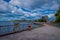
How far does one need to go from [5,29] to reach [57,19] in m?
53.8

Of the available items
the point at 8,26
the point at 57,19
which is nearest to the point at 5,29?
the point at 8,26

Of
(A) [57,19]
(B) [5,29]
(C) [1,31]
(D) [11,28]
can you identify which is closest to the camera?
(C) [1,31]

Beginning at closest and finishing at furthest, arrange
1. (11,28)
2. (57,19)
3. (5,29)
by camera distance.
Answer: (5,29) < (11,28) < (57,19)

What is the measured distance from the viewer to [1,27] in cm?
1295

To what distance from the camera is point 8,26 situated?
14.6 metres

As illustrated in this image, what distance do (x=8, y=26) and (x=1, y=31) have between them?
1.82 m

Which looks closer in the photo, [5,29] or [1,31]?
[1,31]

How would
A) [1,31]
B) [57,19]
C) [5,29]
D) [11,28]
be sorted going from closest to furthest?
[1,31], [5,29], [11,28], [57,19]

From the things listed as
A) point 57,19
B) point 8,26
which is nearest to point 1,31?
point 8,26

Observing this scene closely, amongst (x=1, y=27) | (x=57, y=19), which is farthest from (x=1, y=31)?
(x=57, y=19)

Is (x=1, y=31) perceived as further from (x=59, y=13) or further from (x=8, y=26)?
(x=59, y=13)

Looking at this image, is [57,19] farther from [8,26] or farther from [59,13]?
[8,26]

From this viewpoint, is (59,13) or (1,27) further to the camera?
(59,13)

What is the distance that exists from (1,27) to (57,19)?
54.9 m
